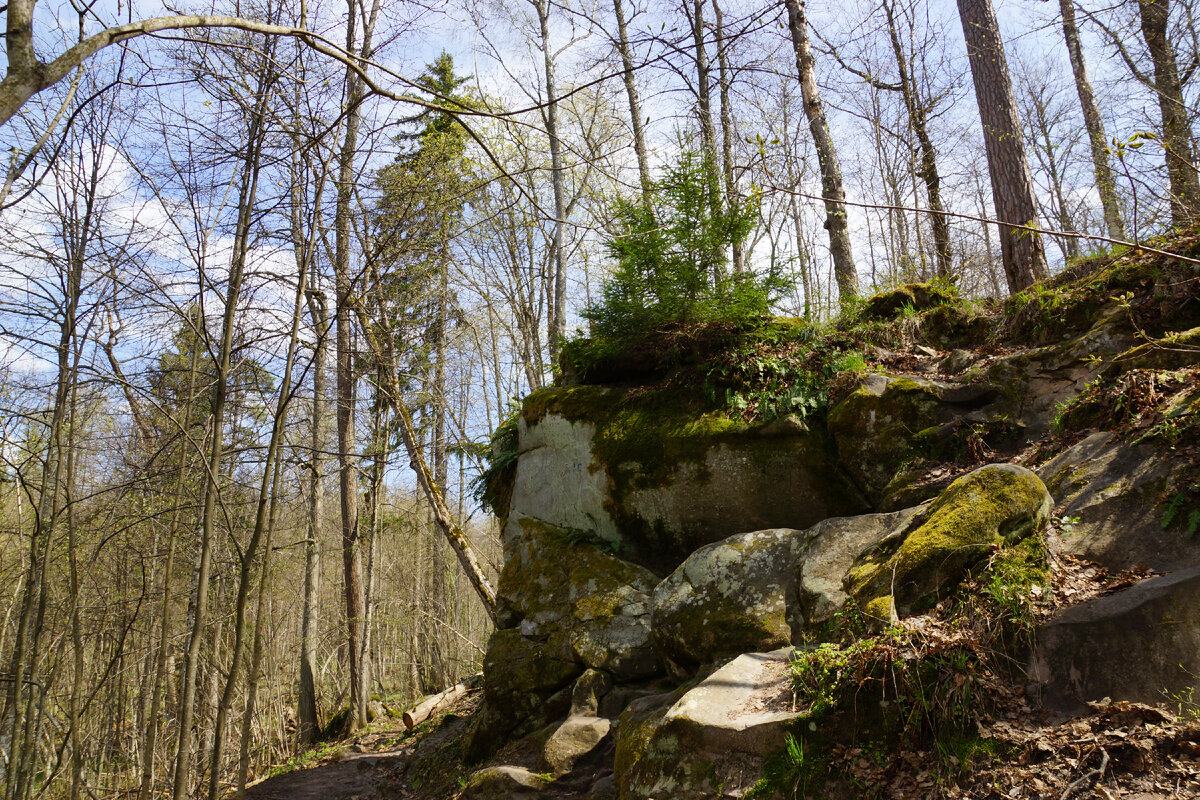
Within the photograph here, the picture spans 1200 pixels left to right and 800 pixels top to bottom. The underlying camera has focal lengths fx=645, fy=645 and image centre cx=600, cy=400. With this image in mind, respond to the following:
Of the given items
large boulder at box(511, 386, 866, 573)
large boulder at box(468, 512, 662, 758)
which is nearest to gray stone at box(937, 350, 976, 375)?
large boulder at box(511, 386, 866, 573)

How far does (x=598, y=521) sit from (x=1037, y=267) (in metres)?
5.49

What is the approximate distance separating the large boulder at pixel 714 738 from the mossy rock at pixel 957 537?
2.52ft

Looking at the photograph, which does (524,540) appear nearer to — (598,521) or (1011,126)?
(598,521)

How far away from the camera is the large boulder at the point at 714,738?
3.38m

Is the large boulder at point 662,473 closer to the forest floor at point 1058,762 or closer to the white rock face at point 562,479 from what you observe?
the white rock face at point 562,479

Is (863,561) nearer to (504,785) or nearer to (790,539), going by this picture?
(790,539)

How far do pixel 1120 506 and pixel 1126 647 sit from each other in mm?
1036

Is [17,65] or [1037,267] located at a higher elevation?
[1037,267]

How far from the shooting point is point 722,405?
6500mm

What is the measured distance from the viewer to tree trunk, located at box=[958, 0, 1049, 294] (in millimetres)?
7074

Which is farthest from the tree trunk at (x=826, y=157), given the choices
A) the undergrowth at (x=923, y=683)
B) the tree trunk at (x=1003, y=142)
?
the undergrowth at (x=923, y=683)

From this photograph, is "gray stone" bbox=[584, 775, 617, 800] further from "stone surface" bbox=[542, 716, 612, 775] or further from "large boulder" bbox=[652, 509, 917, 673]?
"large boulder" bbox=[652, 509, 917, 673]

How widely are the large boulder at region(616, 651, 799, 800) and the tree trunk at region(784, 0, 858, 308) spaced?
5898mm

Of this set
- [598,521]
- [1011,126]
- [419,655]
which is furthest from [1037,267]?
A: [419,655]
